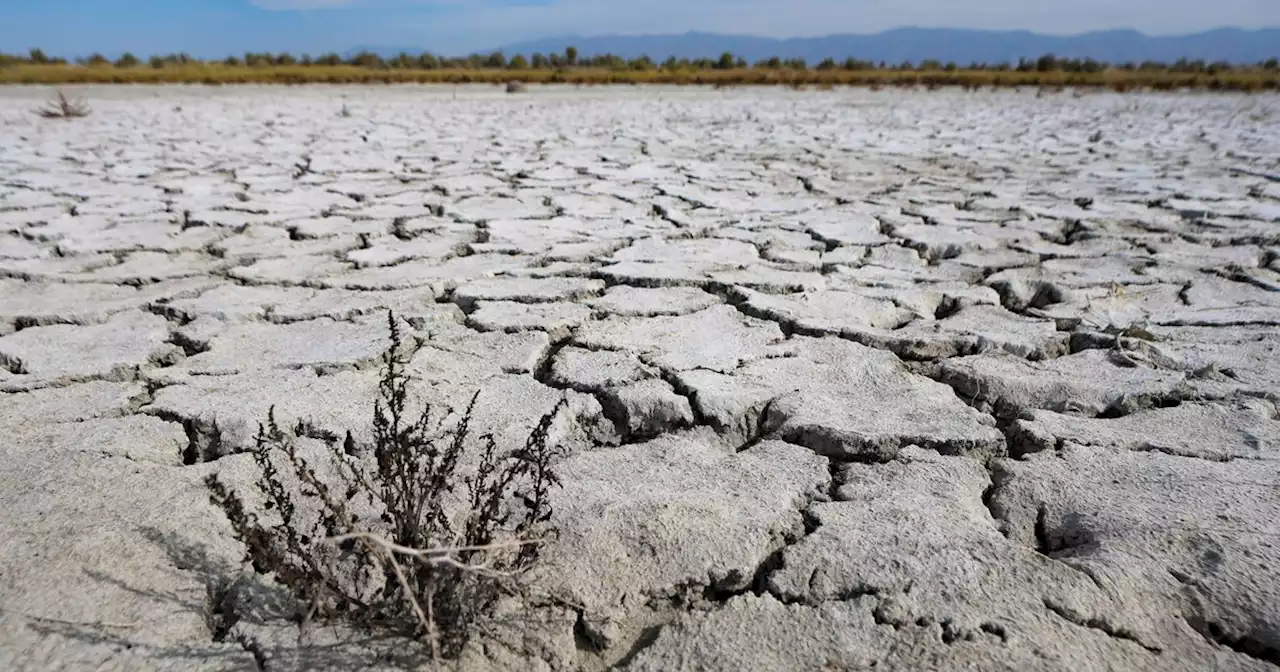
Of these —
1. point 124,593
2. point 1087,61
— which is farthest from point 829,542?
point 1087,61

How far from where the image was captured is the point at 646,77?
16234 mm

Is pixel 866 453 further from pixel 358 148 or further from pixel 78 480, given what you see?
pixel 358 148

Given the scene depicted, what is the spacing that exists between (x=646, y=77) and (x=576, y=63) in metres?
4.18

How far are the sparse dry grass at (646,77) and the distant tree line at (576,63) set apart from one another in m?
0.66

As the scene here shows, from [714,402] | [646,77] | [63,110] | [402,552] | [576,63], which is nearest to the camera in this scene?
[402,552]

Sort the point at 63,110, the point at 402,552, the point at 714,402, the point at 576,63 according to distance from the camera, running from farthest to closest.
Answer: the point at 576,63, the point at 63,110, the point at 714,402, the point at 402,552

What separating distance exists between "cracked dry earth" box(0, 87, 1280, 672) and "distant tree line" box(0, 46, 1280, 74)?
624 inches

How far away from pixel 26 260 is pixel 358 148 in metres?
3.45

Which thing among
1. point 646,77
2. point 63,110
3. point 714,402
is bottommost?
point 714,402

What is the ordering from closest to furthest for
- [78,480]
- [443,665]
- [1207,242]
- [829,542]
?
[443,665] → [829,542] → [78,480] → [1207,242]

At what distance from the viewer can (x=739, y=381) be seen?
179 cm

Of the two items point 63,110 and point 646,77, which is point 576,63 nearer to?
point 646,77

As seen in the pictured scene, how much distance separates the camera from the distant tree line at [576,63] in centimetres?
1820

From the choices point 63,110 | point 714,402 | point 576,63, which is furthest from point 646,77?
point 714,402
